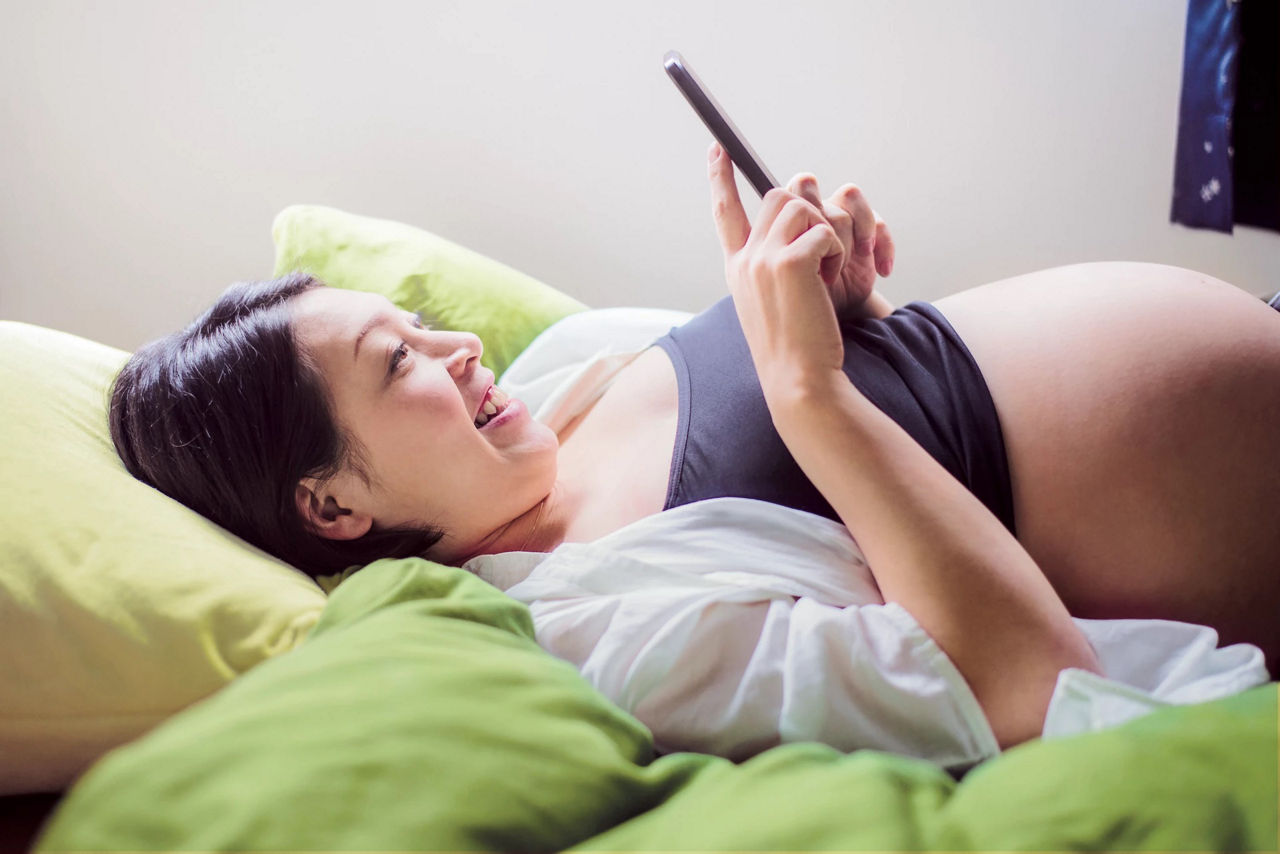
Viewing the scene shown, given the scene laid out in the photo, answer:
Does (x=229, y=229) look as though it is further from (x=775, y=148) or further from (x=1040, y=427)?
(x=1040, y=427)

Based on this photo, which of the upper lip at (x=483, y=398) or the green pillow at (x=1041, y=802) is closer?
the green pillow at (x=1041, y=802)

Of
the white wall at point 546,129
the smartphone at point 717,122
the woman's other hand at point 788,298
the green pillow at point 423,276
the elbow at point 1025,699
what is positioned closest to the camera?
the elbow at point 1025,699

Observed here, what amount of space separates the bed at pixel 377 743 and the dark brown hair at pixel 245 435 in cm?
5

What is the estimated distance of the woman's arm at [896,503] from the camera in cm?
65

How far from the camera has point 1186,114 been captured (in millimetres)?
1444

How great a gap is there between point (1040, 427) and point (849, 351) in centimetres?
19

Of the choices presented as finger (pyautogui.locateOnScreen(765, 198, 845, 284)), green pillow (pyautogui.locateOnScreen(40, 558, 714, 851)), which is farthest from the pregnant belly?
green pillow (pyautogui.locateOnScreen(40, 558, 714, 851))

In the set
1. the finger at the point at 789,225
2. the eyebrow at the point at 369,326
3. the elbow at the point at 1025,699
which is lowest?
the elbow at the point at 1025,699

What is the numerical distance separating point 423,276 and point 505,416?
378 millimetres

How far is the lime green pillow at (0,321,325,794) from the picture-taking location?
0.66 meters

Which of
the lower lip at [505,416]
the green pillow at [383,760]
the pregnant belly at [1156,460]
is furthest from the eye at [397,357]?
the pregnant belly at [1156,460]

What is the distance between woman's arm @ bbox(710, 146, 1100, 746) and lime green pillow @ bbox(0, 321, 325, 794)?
1.38 feet

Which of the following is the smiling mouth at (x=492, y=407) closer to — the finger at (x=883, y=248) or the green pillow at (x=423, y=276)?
the green pillow at (x=423, y=276)

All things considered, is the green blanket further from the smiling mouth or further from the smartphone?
the smartphone
